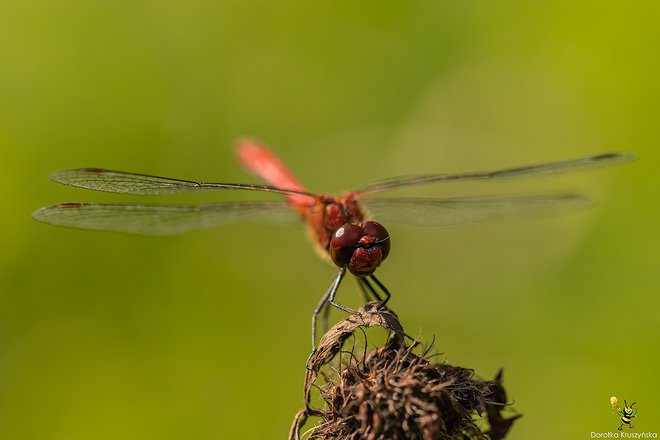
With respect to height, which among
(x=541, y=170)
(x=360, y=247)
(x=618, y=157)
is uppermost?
(x=618, y=157)

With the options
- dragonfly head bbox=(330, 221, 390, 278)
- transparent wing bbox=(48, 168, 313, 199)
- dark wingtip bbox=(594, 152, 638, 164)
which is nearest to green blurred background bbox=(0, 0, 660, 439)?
dark wingtip bbox=(594, 152, 638, 164)

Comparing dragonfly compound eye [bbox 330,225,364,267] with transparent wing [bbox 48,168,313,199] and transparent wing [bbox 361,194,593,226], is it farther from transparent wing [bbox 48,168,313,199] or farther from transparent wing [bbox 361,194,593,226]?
transparent wing [bbox 361,194,593,226]

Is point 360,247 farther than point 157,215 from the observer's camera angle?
No

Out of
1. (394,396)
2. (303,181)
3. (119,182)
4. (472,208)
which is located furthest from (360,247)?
(303,181)

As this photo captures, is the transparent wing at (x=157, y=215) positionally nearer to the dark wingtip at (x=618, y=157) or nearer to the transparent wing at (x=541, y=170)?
the transparent wing at (x=541, y=170)

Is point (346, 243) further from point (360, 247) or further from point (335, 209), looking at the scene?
point (335, 209)

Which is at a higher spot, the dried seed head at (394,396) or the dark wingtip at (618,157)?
the dark wingtip at (618,157)

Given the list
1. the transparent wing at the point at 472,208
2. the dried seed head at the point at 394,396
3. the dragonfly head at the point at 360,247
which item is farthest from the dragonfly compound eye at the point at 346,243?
the transparent wing at the point at 472,208

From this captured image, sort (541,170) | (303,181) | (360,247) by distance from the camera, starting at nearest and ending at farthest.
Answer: (360,247)
(541,170)
(303,181)
